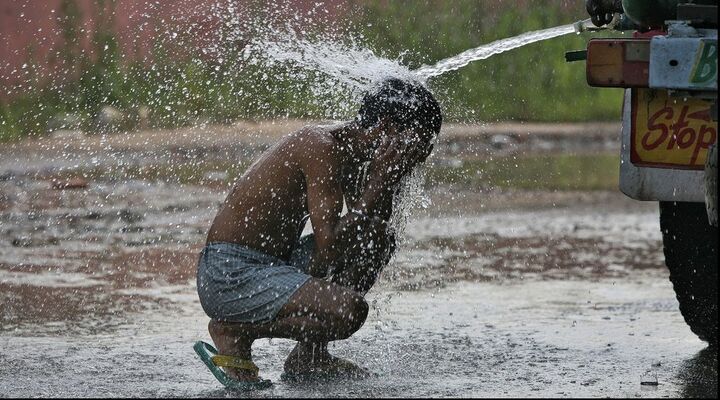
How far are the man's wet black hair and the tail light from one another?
53 cm

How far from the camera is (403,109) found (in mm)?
4836

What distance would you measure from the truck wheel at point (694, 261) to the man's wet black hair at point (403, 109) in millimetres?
1098

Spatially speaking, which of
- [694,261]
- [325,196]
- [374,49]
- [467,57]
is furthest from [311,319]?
[374,49]

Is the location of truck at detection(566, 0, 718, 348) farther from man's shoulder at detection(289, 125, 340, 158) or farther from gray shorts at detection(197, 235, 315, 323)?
gray shorts at detection(197, 235, 315, 323)

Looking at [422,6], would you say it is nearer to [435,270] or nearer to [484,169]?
[484,169]

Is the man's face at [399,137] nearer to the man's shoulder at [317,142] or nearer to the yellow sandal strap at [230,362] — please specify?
the man's shoulder at [317,142]

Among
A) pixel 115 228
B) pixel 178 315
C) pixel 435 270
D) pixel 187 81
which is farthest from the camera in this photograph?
pixel 187 81

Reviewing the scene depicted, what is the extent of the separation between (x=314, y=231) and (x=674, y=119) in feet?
4.19

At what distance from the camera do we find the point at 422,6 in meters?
14.7

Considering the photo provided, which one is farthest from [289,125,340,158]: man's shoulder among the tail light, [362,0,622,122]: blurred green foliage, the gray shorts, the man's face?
[362,0,622,122]: blurred green foliage

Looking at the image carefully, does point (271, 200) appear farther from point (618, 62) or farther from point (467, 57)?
point (467, 57)

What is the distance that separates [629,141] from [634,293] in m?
1.75

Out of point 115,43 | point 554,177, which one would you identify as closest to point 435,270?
point 554,177

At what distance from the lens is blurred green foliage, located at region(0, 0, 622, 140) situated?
1227cm
